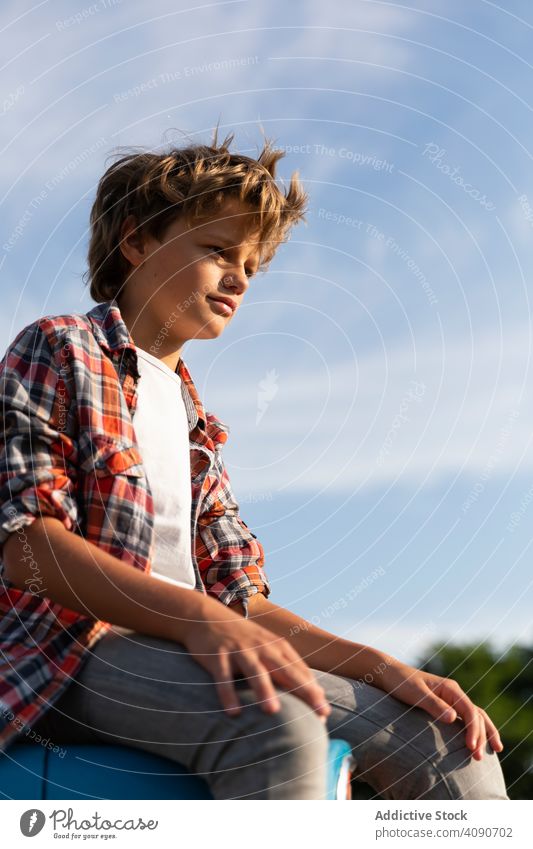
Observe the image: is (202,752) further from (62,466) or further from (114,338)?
(114,338)

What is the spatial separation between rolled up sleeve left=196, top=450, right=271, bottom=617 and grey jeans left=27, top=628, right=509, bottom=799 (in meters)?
0.43

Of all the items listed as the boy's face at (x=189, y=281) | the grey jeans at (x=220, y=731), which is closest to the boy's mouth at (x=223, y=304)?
the boy's face at (x=189, y=281)

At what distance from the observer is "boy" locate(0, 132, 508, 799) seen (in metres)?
1.60

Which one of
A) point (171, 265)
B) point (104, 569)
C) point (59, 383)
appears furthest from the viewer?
point (171, 265)

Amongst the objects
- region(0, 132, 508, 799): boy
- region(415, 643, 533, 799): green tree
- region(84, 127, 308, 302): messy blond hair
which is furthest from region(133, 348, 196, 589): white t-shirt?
region(415, 643, 533, 799): green tree

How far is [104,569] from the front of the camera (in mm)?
1694

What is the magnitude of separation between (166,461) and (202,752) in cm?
80

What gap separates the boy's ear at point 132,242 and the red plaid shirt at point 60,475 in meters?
0.40

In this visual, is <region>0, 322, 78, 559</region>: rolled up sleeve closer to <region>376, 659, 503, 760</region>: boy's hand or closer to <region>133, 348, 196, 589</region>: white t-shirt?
<region>133, 348, 196, 589</region>: white t-shirt

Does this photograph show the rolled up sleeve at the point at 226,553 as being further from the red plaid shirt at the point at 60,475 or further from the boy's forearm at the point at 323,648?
the red plaid shirt at the point at 60,475

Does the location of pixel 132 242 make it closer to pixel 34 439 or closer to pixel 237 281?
pixel 237 281

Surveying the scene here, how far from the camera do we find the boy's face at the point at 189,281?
7.74 feet
